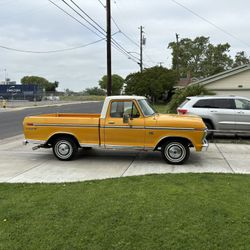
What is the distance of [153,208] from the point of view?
502 cm

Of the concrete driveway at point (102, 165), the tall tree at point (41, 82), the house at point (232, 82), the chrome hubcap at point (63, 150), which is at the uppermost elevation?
the tall tree at point (41, 82)

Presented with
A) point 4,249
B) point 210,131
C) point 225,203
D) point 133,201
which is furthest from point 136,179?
point 210,131

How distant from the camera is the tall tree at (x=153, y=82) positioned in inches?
1654

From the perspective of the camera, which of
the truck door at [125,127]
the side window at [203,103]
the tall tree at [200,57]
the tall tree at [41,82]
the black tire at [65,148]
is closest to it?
the truck door at [125,127]

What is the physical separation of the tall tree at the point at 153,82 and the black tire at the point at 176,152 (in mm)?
33829

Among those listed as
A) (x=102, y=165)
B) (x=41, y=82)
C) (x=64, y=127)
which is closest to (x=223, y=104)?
(x=102, y=165)

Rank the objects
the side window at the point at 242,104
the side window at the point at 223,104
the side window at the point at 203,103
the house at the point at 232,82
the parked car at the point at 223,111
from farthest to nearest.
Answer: the house at the point at 232,82, the side window at the point at 203,103, the side window at the point at 223,104, the side window at the point at 242,104, the parked car at the point at 223,111

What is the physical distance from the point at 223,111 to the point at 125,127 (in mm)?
5697

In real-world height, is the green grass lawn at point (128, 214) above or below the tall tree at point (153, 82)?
below

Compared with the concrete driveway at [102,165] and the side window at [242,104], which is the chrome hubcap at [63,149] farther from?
the side window at [242,104]

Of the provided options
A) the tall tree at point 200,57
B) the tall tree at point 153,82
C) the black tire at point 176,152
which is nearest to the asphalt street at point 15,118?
the tall tree at point 153,82

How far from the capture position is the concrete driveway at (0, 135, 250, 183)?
292 inches

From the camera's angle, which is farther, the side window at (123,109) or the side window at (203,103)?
the side window at (203,103)

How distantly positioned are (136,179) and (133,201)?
1473mm
